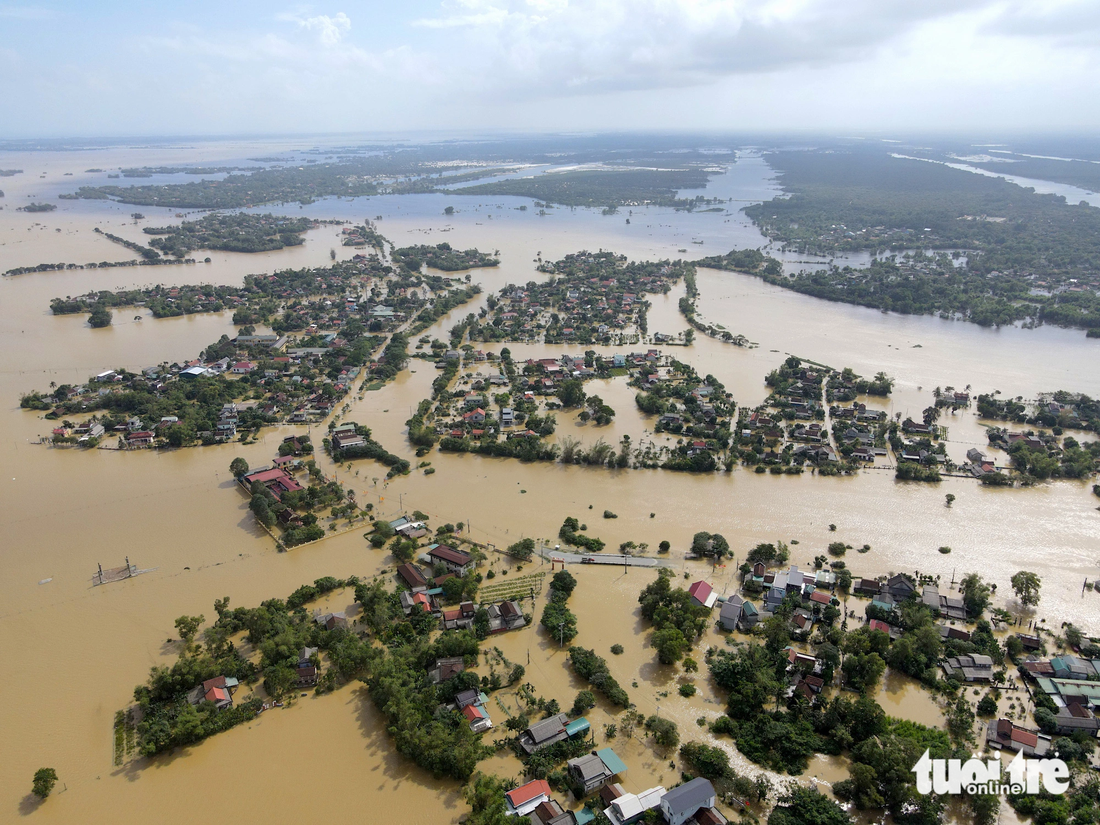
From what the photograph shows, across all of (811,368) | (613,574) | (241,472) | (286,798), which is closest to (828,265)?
(811,368)

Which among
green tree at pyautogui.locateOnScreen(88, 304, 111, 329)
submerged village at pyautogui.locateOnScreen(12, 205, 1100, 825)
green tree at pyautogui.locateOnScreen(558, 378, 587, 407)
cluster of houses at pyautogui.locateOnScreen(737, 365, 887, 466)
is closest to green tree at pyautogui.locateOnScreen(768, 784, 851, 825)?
submerged village at pyautogui.locateOnScreen(12, 205, 1100, 825)

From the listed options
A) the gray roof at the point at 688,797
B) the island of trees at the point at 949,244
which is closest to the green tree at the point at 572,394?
the gray roof at the point at 688,797

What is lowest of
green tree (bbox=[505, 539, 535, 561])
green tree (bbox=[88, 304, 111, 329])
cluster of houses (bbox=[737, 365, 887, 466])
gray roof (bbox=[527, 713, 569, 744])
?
gray roof (bbox=[527, 713, 569, 744])

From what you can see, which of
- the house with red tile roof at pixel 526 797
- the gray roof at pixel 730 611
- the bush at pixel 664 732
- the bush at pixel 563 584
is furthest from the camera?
the bush at pixel 563 584

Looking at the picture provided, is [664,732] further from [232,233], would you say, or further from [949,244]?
[232,233]

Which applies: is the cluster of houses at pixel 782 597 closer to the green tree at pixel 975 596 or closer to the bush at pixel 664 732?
the green tree at pixel 975 596

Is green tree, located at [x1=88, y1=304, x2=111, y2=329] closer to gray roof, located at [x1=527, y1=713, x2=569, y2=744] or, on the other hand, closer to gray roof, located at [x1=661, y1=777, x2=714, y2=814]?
gray roof, located at [x1=527, y1=713, x2=569, y2=744]
